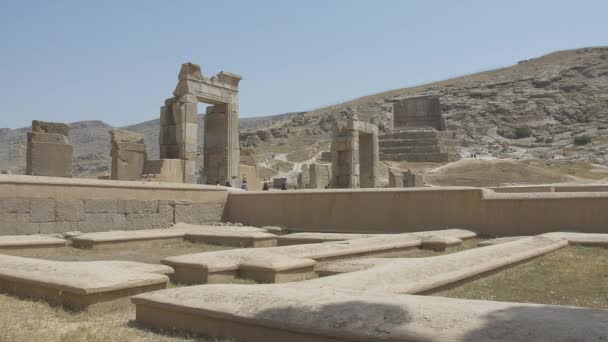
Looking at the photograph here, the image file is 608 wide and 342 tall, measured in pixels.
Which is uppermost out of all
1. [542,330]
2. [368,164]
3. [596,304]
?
[368,164]

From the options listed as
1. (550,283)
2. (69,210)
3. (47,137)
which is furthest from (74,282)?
(47,137)

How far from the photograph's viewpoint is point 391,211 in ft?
30.5

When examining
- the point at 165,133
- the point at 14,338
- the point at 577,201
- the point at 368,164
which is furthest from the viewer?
Answer: the point at 368,164

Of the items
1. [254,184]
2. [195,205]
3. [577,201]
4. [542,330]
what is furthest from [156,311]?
[254,184]

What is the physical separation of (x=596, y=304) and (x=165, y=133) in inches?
597

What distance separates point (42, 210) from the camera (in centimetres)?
A: 853

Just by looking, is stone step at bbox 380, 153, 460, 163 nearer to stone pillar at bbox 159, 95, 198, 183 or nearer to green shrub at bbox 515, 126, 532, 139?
green shrub at bbox 515, 126, 532, 139

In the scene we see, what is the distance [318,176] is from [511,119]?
Answer: 116ft

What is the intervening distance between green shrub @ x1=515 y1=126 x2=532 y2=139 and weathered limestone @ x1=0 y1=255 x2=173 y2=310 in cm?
5224

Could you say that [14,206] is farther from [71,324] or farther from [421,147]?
[421,147]

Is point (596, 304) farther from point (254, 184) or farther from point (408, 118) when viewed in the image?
Answer: point (408, 118)

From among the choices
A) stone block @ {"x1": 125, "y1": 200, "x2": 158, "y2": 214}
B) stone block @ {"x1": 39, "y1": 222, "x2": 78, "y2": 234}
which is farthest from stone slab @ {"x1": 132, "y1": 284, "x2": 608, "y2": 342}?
stone block @ {"x1": 125, "y1": 200, "x2": 158, "y2": 214}

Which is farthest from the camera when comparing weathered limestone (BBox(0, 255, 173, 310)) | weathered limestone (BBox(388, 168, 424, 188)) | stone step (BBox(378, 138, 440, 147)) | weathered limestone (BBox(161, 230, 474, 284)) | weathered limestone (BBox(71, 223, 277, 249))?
stone step (BBox(378, 138, 440, 147))

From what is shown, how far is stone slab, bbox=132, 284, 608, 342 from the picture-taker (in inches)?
92.3
